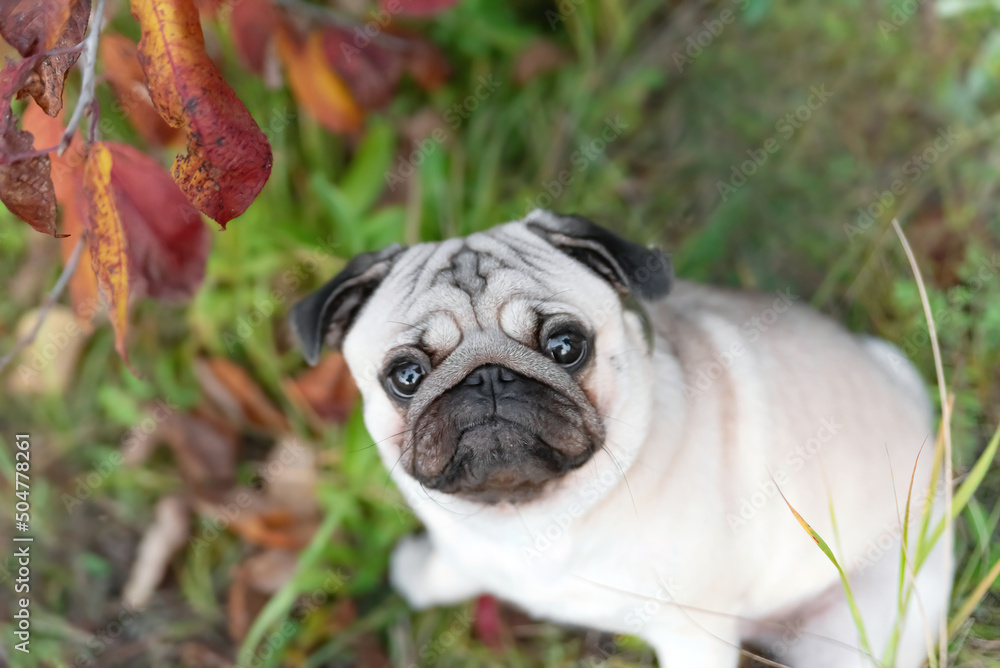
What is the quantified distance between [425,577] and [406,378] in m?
1.47

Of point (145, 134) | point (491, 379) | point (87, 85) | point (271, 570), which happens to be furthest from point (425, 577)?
point (87, 85)

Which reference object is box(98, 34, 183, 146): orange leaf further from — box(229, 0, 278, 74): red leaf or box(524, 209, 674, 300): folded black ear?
box(524, 209, 674, 300): folded black ear

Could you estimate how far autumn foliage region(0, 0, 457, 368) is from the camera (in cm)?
166

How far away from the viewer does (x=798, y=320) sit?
3021 millimetres

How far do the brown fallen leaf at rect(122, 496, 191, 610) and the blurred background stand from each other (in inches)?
0.7

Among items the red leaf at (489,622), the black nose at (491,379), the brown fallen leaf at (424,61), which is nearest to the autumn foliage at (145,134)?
the brown fallen leaf at (424,61)

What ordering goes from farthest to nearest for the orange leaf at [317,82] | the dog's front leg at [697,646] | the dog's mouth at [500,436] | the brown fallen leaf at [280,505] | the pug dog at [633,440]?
the brown fallen leaf at [280,505]
the orange leaf at [317,82]
the dog's front leg at [697,646]
the pug dog at [633,440]
the dog's mouth at [500,436]

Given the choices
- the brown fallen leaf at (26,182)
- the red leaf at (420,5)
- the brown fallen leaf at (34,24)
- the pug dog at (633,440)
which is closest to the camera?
the brown fallen leaf at (34,24)

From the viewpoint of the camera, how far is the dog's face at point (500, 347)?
7.11 feet

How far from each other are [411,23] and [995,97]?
3.17 m

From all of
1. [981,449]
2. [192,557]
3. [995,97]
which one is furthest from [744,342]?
[192,557]

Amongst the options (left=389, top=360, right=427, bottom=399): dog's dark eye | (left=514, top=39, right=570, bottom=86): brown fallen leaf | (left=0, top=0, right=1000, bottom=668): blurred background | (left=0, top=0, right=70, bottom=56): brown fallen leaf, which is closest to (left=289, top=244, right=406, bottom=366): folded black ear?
(left=389, top=360, right=427, bottom=399): dog's dark eye

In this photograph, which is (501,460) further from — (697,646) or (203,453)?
(203,453)

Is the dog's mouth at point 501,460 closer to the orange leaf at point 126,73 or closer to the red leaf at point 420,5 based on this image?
the orange leaf at point 126,73
